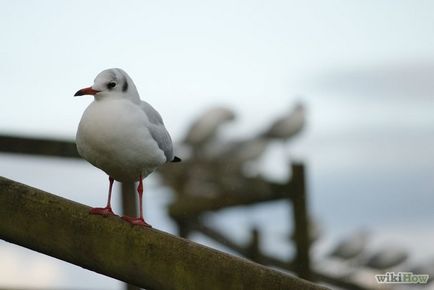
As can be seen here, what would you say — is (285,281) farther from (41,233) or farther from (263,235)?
(263,235)

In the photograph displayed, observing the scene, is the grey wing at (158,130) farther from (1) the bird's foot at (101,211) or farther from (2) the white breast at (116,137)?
(1) the bird's foot at (101,211)

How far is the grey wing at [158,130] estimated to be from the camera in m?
1.47

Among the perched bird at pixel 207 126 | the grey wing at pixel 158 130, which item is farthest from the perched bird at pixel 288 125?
the grey wing at pixel 158 130

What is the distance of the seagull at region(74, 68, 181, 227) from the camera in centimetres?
135

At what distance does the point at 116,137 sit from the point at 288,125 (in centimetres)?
346

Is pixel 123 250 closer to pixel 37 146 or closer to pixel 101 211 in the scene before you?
pixel 101 211

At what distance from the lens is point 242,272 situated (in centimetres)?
123

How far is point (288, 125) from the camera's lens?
4.77 meters

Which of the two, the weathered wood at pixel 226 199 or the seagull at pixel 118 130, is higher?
the weathered wood at pixel 226 199

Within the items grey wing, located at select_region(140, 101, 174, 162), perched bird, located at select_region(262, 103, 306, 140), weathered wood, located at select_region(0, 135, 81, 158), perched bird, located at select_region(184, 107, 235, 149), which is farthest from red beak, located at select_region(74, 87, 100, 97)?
perched bird, located at select_region(262, 103, 306, 140)

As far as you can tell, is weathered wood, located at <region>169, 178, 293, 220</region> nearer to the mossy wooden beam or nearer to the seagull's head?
the seagull's head

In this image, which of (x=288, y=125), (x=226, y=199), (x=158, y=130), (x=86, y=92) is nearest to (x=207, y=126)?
(x=288, y=125)

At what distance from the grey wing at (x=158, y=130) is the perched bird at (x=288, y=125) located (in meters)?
2.43

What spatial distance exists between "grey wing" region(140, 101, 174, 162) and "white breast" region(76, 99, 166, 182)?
0.02m
